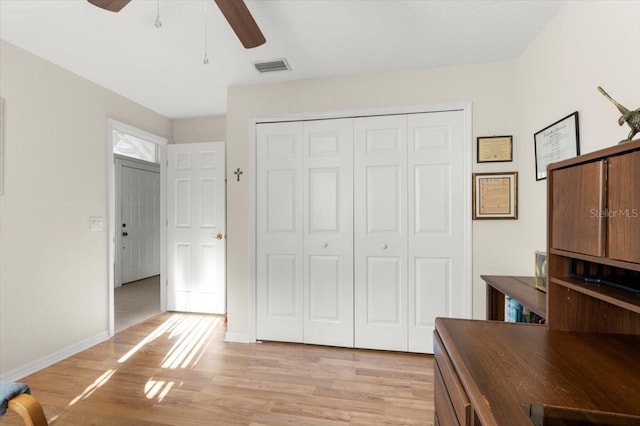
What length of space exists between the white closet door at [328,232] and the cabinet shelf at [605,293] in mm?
1776

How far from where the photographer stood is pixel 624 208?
2.76ft

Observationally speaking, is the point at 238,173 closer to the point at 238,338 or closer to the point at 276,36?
the point at 276,36

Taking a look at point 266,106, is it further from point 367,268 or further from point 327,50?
point 367,268

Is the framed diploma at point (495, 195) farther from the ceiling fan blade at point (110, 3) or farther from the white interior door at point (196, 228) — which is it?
the white interior door at point (196, 228)

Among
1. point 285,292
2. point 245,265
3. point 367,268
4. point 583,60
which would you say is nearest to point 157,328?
point 245,265

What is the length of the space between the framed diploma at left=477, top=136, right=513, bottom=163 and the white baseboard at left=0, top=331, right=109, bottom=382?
381cm

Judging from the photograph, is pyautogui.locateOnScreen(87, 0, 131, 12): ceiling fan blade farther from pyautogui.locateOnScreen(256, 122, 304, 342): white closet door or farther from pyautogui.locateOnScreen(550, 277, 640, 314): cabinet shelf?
pyautogui.locateOnScreen(550, 277, 640, 314): cabinet shelf

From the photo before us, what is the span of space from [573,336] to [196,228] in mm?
3601

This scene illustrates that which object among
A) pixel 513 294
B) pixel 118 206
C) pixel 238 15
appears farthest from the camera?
pixel 118 206

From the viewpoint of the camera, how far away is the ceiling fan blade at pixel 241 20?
1463mm

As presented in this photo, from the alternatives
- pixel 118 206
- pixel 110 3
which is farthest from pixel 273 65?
pixel 118 206

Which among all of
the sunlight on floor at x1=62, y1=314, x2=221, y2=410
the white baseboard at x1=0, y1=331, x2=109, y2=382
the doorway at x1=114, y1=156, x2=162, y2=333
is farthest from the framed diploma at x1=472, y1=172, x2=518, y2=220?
the doorway at x1=114, y1=156, x2=162, y2=333

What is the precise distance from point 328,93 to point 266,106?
605 millimetres

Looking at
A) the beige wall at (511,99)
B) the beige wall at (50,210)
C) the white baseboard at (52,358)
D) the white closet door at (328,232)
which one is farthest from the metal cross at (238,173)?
the white baseboard at (52,358)
